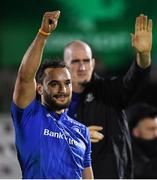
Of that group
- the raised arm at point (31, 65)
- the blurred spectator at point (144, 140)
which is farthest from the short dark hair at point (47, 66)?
the blurred spectator at point (144, 140)

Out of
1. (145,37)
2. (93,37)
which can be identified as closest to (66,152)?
(145,37)

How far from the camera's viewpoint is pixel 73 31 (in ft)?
26.0

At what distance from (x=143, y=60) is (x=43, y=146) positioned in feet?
4.26

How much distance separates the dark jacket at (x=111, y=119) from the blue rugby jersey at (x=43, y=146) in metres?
1.10

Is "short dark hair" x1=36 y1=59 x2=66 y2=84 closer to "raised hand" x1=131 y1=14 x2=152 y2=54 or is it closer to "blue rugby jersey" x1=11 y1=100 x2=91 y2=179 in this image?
"blue rugby jersey" x1=11 y1=100 x2=91 y2=179

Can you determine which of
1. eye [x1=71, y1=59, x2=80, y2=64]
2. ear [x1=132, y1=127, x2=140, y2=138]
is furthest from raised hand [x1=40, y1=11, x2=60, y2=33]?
ear [x1=132, y1=127, x2=140, y2=138]

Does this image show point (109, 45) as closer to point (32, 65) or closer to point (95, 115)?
point (95, 115)

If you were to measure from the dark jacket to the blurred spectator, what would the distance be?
0.43 meters

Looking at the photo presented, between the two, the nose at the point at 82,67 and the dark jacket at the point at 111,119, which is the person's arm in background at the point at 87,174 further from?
the nose at the point at 82,67

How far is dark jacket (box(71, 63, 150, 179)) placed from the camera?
515 cm

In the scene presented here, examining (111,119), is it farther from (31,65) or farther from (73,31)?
(73,31)

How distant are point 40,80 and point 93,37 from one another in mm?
3724

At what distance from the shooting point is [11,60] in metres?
8.04

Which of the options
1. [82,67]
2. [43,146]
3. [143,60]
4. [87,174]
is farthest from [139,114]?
[43,146]
